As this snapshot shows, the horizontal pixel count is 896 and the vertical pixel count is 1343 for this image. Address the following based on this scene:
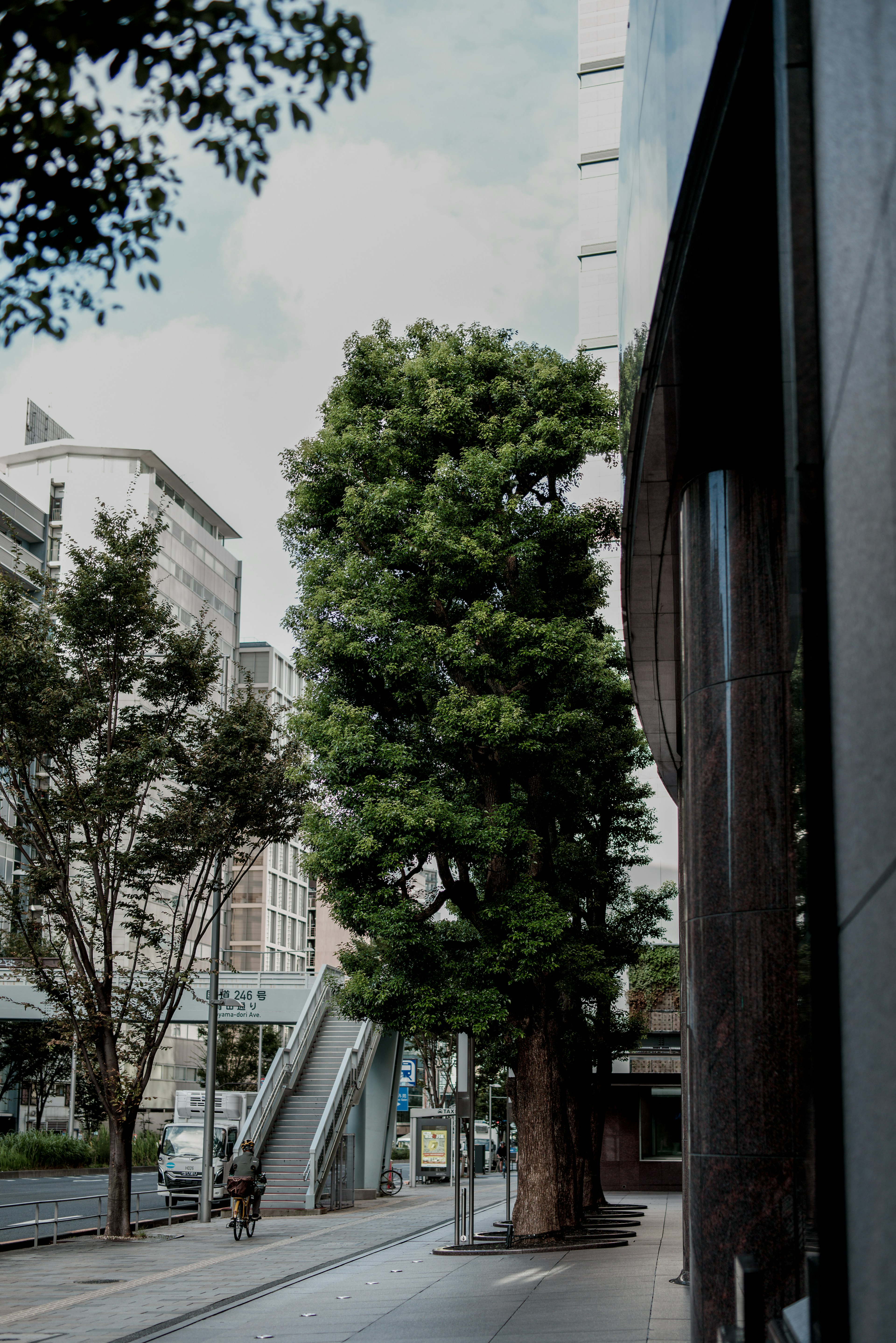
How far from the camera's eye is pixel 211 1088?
80.3 ft

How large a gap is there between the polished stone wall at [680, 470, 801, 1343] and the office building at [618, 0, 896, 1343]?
0.02m

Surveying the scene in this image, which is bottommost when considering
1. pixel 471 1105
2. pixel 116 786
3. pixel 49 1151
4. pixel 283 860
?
pixel 49 1151

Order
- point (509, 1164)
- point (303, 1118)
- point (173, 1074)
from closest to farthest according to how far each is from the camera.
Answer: point (509, 1164) < point (303, 1118) < point (173, 1074)

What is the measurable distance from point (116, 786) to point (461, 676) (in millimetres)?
6227

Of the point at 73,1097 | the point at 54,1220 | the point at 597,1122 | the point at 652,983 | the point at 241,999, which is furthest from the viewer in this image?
the point at 73,1097

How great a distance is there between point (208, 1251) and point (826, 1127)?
17.9 meters

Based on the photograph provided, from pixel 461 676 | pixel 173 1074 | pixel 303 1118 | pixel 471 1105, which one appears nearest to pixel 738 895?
pixel 471 1105

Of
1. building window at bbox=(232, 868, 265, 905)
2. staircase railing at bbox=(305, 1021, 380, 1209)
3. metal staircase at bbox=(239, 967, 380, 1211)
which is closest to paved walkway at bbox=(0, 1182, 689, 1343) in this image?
staircase railing at bbox=(305, 1021, 380, 1209)

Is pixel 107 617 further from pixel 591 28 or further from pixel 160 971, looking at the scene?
pixel 591 28

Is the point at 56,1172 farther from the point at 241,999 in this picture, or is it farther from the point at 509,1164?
the point at 509,1164

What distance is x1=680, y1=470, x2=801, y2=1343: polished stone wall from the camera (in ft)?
23.4

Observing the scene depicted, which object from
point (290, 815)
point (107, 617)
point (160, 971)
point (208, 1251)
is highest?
point (107, 617)

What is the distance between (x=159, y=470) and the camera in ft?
287


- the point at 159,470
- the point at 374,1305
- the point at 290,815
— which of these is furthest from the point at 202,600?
the point at 374,1305
